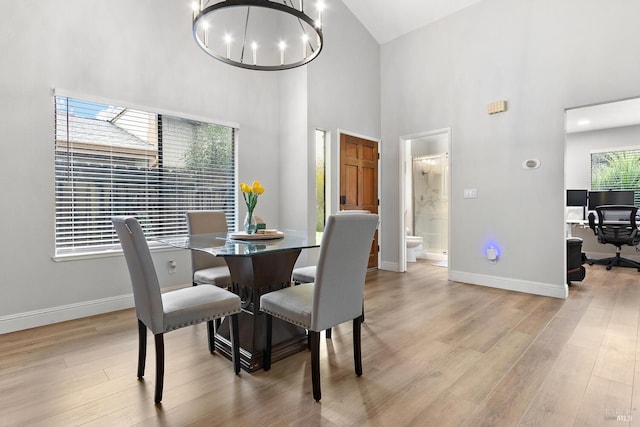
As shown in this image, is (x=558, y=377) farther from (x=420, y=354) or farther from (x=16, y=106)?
(x=16, y=106)

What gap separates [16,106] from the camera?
2713mm

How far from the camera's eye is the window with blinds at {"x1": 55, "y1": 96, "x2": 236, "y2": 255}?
301cm

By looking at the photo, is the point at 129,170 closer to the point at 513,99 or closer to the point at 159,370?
the point at 159,370

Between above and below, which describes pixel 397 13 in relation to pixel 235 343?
above

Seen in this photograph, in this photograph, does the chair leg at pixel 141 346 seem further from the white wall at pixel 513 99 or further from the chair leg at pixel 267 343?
the white wall at pixel 513 99

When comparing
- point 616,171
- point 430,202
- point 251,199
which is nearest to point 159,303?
point 251,199

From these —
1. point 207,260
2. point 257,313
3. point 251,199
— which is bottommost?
point 257,313

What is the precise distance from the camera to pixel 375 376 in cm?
202

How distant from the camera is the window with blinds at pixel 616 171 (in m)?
6.08

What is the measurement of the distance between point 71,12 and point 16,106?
0.99m

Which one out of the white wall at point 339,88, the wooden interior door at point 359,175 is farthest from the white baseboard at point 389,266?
the white wall at point 339,88

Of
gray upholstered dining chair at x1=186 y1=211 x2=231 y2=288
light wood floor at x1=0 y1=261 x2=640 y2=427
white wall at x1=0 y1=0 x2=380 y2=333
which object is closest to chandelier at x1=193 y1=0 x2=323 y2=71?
white wall at x1=0 y1=0 x2=380 y2=333

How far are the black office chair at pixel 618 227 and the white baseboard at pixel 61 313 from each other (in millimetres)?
6846

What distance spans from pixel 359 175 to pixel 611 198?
15.3 ft
